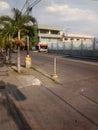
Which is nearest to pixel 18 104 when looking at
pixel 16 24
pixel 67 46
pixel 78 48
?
pixel 16 24

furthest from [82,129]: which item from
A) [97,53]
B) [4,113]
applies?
[97,53]

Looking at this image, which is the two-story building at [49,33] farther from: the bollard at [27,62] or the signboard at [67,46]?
the bollard at [27,62]

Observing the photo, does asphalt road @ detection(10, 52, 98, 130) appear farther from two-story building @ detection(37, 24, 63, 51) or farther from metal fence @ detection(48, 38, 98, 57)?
two-story building @ detection(37, 24, 63, 51)

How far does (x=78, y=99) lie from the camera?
11188 mm

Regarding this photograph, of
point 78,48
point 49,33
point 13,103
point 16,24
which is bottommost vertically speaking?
point 78,48

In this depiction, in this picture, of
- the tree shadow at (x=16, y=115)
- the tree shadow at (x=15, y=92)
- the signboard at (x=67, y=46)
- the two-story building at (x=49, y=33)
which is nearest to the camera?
the tree shadow at (x=16, y=115)

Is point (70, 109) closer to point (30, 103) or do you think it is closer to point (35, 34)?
point (30, 103)

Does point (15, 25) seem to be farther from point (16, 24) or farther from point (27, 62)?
point (27, 62)

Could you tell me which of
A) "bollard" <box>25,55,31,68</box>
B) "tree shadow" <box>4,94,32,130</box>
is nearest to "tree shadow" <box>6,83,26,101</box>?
"tree shadow" <box>4,94,32,130</box>

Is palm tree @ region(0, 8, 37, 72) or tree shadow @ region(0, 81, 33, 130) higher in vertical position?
palm tree @ region(0, 8, 37, 72)

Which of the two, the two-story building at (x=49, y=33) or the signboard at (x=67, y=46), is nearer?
the signboard at (x=67, y=46)

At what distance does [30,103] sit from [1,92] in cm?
306

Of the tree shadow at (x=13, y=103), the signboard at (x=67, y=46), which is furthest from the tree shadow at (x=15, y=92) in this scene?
the signboard at (x=67, y=46)

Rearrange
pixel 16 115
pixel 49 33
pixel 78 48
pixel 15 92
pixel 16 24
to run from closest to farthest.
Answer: pixel 16 115
pixel 15 92
pixel 16 24
pixel 78 48
pixel 49 33
